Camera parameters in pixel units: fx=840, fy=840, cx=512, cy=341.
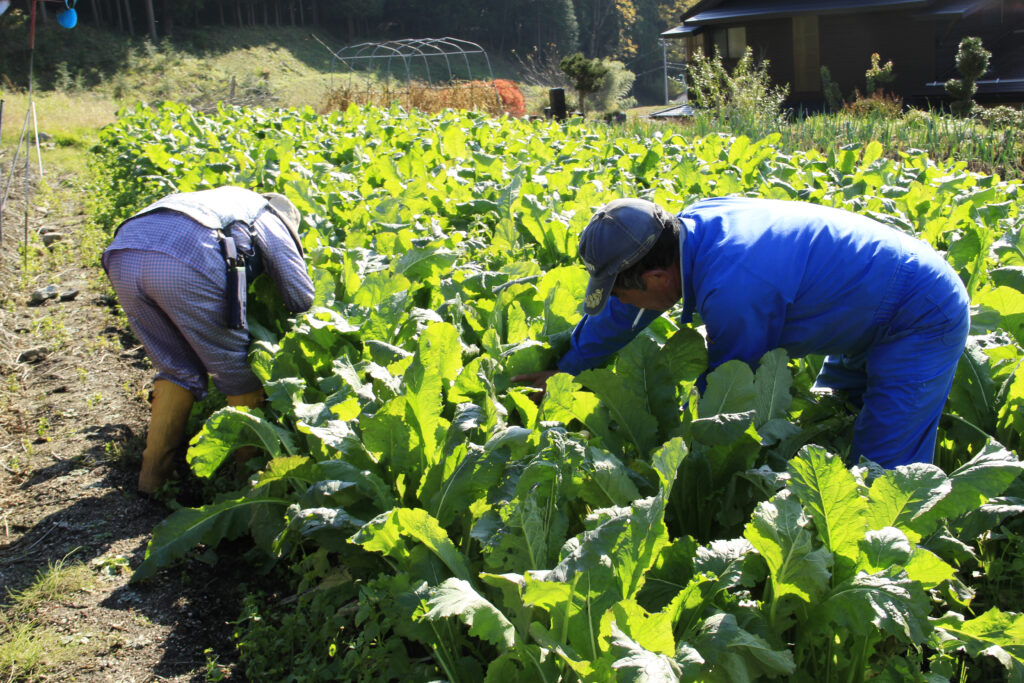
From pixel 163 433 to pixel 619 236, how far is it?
280cm

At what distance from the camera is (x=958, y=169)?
6.70 metres

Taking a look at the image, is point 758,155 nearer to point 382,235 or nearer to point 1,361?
point 382,235

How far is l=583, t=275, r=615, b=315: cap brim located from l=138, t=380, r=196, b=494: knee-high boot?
246 cm

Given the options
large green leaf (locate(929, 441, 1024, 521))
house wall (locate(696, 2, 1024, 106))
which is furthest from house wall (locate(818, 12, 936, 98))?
large green leaf (locate(929, 441, 1024, 521))

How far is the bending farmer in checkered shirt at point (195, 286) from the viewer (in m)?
4.11

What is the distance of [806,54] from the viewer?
28078 mm

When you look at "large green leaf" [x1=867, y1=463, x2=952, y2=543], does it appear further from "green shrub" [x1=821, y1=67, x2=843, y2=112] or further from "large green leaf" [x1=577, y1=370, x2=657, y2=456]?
"green shrub" [x1=821, y1=67, x2=843, y2=112]

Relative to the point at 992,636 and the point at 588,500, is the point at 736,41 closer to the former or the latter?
the point at 588,500

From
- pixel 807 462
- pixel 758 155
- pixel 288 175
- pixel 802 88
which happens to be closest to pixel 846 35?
pixel 802 88

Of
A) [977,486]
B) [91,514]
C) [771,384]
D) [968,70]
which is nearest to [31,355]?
[91,514]

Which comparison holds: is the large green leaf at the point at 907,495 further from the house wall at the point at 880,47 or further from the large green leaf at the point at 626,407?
the house wall at the point at 880,47

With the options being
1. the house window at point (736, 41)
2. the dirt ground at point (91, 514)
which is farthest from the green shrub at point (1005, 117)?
the house window at point (736, 41)

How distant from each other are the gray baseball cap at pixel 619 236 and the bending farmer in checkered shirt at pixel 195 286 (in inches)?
73.8

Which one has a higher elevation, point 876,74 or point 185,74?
point 185,74
